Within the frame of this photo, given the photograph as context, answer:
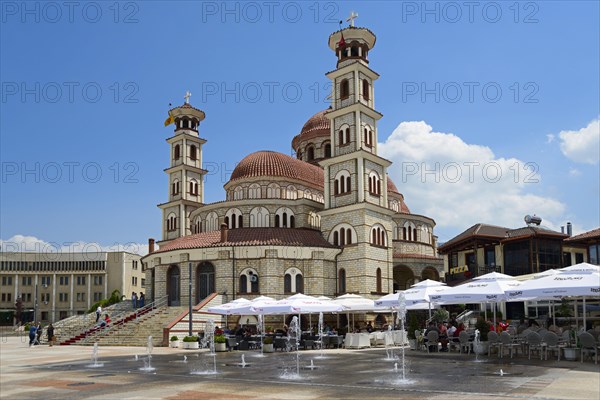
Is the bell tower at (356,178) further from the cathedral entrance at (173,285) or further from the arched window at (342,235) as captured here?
the cathedral entrance at (173,285)

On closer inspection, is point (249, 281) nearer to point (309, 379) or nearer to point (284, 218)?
point (284, 218)

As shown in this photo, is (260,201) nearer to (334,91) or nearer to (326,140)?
(334,91)

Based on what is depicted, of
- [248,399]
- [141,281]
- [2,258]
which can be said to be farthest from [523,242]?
[2,258]

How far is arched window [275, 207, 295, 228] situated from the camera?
166 feet

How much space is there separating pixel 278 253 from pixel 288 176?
34.1 ft

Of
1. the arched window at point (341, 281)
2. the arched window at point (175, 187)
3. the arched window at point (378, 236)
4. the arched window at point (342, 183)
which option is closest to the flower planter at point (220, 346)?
the arched window at point (341, 281)

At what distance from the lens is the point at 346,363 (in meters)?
22.9

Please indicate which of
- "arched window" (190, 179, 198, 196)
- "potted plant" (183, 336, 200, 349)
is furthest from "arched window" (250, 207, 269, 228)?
"potted plant" (183, 336, 200, 349)

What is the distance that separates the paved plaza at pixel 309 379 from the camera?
48.1 ft

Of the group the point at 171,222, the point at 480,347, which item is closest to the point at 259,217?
the point at 171,222

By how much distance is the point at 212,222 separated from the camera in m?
52.9

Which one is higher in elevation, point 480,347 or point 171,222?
point 171,222

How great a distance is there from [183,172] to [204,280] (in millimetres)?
17505

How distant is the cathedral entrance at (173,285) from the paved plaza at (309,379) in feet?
70.9
